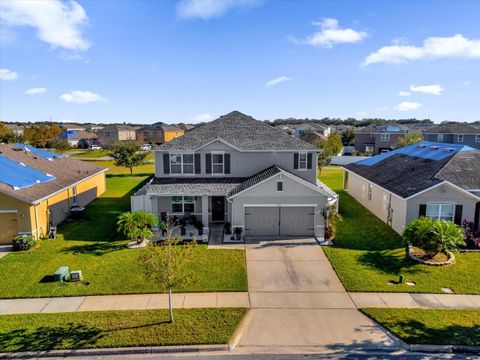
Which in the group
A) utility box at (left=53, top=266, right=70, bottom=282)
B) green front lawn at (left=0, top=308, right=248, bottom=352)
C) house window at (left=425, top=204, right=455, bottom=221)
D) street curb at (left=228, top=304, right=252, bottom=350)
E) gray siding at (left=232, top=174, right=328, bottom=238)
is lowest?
street curb at (left=228, top=304, right=252, bottom=350)

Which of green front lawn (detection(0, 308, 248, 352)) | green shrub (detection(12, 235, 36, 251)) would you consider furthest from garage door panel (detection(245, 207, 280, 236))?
green shrub (detection(12, 235, 36, 251))

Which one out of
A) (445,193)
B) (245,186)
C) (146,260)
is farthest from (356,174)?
(146,260)

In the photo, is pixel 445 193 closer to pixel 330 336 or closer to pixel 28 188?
pixel 330 336

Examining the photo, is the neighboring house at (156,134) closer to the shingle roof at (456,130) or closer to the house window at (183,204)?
the shingle roof at (456,130)

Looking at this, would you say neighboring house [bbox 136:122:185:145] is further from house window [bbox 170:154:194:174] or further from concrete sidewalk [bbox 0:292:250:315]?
concrete sidewalk [bbox 0:292:250:315]

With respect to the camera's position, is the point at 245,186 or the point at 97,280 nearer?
the point at 97,280

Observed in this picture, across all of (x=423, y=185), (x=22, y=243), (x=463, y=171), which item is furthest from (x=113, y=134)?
(x=463, y=171)

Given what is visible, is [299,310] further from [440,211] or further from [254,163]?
[254,163]
